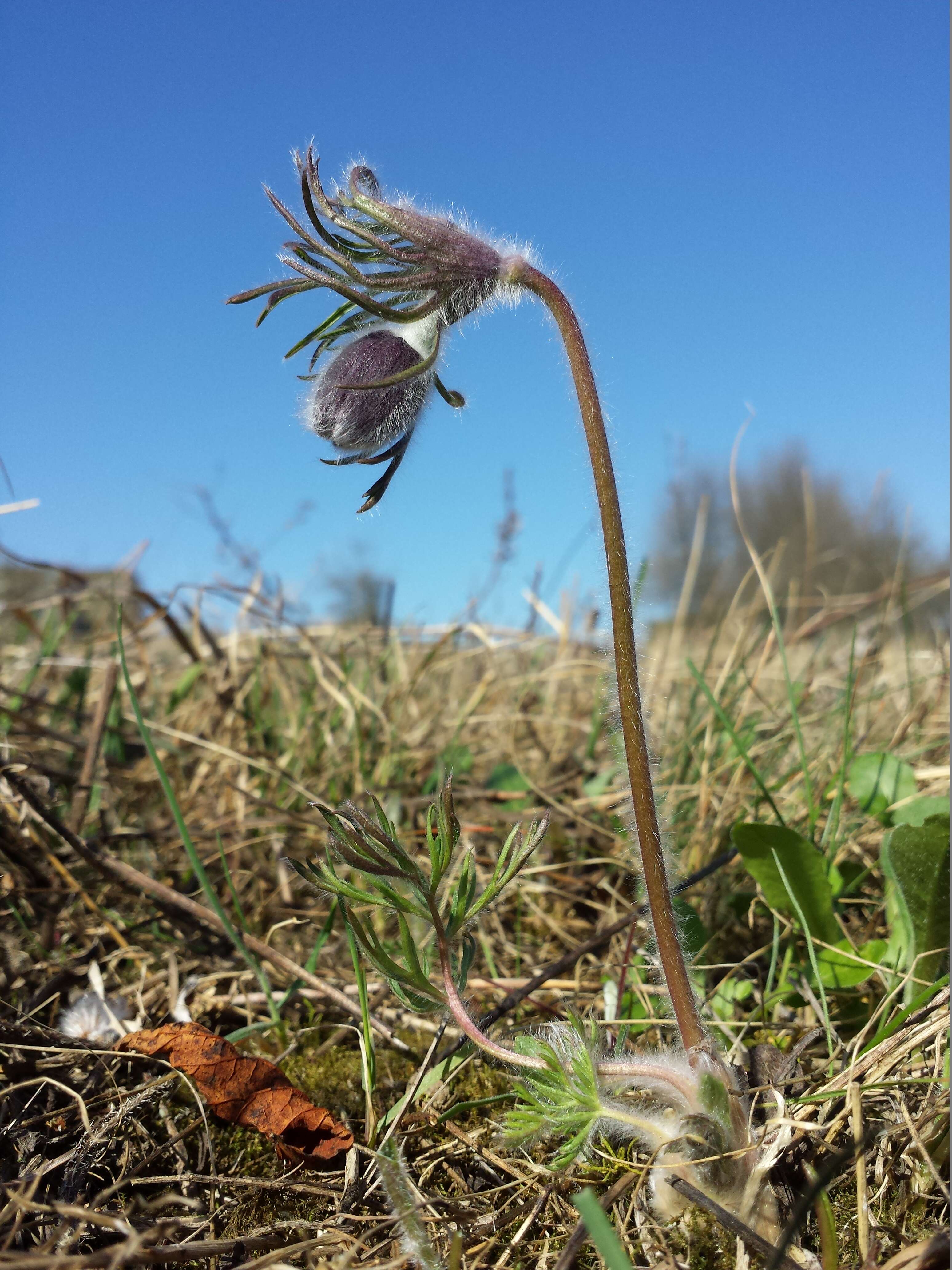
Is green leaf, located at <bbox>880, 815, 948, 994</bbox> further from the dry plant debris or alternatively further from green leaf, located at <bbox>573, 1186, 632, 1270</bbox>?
green leaf, located at <bbox>573, 1186, 632, 1270</bbox>

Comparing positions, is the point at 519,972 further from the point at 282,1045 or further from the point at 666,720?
the point at 666,720

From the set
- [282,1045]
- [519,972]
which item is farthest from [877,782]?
[282,1045]

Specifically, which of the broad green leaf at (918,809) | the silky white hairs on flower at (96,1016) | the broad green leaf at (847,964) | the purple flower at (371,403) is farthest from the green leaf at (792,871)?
the silky white hairs on flower at (96,1016)

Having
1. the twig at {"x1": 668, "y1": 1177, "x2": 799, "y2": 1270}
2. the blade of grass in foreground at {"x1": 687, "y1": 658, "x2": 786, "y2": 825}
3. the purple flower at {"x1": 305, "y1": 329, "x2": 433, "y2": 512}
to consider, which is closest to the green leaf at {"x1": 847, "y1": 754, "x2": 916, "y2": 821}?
the blade of grass in foreground at {"x1": 687, "y1": 658, "x2": 786, "y2": 825}

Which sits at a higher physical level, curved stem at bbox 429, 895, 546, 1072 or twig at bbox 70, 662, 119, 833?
twig at bbox 70, 662, 119, 833

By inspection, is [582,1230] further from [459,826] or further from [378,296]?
[378,296]

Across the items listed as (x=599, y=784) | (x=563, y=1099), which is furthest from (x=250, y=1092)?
(x=599, y=784)
